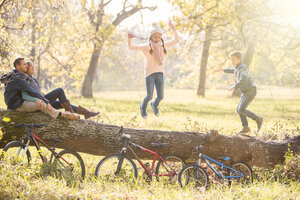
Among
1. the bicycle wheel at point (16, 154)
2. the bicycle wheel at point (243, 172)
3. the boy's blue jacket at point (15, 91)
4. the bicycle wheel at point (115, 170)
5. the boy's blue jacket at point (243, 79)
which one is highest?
the boy's blue jacket at point (243, 79)

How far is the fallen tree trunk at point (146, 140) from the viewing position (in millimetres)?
5891

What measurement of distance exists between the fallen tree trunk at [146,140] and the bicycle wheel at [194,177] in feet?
2.65

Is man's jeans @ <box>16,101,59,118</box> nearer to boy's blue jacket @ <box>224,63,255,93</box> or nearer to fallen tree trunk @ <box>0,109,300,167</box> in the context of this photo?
fallen tree trunk @ <box>0,109,300,167</box>

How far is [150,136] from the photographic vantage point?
6.26 metres

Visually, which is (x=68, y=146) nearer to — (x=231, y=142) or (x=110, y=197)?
(x=110, y=197)

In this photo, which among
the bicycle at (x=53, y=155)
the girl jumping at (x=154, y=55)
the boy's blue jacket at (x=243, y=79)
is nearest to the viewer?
the bicycle at (x=53, y=155)

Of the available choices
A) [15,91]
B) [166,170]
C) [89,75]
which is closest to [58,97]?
[15,91]

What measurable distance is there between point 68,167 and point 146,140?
169 cm

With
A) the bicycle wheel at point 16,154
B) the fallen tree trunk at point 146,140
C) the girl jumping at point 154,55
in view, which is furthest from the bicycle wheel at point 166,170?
the bicycle wheel at point 16,154

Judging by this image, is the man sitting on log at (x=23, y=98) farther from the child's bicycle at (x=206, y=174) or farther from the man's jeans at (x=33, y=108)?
the child's bicycle at (x=206, y=174)

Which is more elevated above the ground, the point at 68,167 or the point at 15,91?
the point at 15,91

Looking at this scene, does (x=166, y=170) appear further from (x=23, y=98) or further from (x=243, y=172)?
(x=23, y=98)

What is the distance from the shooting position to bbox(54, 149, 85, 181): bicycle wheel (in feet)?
17.5

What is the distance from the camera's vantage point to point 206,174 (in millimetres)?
5461
